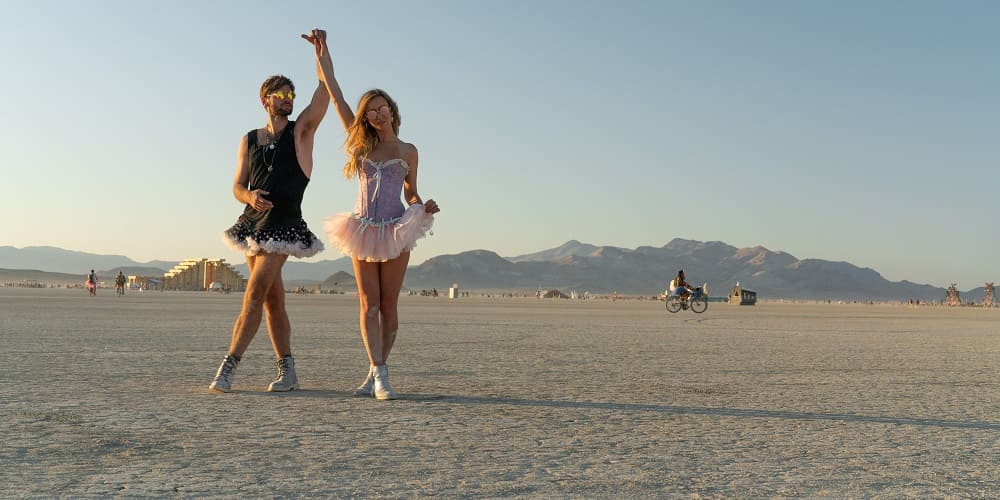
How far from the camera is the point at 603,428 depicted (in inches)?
200

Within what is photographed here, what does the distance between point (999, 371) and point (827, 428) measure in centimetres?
508

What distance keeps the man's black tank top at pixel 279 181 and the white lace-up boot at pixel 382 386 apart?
3.81 feet

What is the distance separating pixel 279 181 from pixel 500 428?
244 centimetres

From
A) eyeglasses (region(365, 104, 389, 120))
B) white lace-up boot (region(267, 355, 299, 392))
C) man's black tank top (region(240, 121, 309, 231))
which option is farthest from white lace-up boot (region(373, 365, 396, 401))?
eyeglasses (region(365, 104, 389, 120))

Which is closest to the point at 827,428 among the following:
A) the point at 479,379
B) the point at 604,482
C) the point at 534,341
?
the point at 604,482

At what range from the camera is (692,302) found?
32.9 metres

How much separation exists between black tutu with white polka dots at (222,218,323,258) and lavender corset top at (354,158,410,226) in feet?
1.23

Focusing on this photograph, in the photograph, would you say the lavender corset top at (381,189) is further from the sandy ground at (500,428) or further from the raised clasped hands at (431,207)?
the sandy ground at (500,428)

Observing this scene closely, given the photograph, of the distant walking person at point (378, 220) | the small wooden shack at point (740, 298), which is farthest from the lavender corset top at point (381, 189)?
the small wooden shack at point (740, 298)

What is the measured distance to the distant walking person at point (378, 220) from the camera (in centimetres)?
632

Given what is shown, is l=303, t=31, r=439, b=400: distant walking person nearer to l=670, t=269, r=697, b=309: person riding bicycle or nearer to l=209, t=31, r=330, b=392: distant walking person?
l=209, t=31, r=330, b=392: distant walking person

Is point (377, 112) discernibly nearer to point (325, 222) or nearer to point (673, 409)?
point (325, 222)

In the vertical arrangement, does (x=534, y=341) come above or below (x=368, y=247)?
below

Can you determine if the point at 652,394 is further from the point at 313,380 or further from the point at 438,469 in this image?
the point at 438,469
